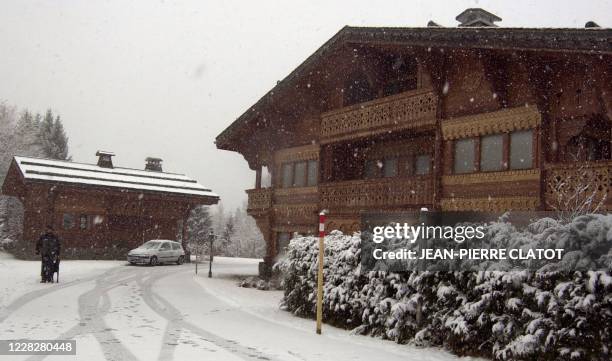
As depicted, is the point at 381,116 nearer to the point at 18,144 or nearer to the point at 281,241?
the point at 281,241

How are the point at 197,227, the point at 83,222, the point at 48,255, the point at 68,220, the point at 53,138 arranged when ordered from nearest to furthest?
the point at 48,255 → the point at 68,220 → the point at 83,222 → the point at 197,227 → the point at 53,138

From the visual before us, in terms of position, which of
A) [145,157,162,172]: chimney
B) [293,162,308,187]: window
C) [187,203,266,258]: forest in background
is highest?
[145,157,162,172]: chimney

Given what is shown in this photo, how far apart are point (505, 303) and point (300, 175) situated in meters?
16.3

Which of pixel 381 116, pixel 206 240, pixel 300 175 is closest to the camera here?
pixel 381 116

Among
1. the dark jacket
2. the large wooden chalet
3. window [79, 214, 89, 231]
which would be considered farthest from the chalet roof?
window [79, 214, 89, 231]

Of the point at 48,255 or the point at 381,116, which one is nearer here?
the point at 48,255

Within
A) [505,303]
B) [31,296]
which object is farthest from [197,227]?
[505,303]

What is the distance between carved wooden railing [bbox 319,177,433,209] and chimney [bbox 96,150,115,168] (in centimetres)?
2686

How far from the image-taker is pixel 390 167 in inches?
819

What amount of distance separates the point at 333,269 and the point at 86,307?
6.03 metres

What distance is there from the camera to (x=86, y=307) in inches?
503

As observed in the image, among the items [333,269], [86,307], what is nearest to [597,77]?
[333,269]

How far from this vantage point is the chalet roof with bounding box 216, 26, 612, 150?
11859 millimetres

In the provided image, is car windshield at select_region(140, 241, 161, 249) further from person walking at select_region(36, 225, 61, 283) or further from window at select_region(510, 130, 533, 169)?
window at select_region(510, 130, 533, 169)
